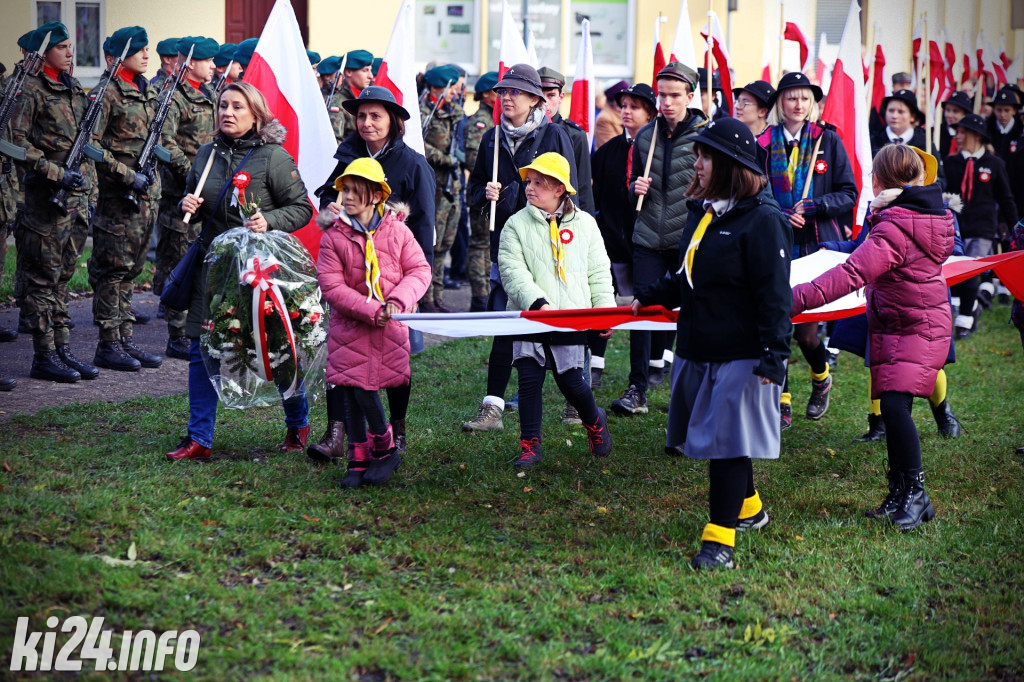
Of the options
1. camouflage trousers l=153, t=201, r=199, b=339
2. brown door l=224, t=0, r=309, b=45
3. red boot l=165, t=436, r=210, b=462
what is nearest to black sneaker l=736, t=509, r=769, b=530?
red boot l=165, t=436, r=210, b=462

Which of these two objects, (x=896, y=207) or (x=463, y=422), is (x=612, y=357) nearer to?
(x=463, y=422)

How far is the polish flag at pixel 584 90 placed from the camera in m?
10.9

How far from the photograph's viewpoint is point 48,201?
8.66 meters

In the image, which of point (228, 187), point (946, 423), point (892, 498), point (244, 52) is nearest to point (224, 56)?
point (244, 52)

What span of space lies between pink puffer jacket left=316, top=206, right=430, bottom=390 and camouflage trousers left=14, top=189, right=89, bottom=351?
3.39 meters

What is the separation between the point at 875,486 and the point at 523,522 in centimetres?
220

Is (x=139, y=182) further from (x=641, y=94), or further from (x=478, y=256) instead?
(x=478, y=256)

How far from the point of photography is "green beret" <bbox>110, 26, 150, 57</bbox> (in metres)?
9.34

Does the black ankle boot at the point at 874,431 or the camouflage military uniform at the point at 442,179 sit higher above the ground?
the camouflage military uniform at the point at 442,179

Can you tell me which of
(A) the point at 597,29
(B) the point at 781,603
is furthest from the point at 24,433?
(A) the point at 597,29

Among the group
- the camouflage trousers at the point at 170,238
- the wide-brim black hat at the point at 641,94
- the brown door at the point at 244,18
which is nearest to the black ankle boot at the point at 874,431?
the wide-brim black hat at the point at 641,94

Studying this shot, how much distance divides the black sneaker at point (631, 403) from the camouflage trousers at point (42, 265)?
4274 mm

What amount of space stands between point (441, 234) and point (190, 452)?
670 cm

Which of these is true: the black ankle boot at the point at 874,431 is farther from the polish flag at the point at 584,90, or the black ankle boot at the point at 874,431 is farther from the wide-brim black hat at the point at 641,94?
the polish flag at the point at 584,90
